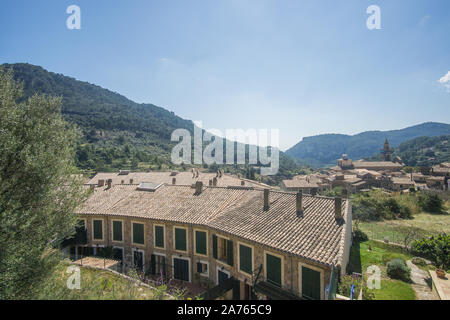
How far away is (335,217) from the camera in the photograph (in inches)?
475

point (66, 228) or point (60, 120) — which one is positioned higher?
point (60, 120)

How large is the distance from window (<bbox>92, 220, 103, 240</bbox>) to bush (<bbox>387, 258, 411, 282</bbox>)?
71.2 feet

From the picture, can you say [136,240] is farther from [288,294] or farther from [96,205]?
[288,294]

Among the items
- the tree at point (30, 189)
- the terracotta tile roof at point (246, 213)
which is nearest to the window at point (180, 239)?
the terracotta tile roof at point (246, 213)

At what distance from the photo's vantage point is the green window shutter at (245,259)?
39.1 feet

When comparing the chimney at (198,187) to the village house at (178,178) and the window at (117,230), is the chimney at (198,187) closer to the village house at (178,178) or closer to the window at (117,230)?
the window at (117,230)

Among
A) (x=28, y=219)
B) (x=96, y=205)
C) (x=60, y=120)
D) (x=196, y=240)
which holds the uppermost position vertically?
(x=60, y=120)

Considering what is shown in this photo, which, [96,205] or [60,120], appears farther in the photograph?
[96,205]

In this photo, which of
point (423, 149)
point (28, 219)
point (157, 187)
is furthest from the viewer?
point (423, 149)

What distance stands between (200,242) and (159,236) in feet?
10.6

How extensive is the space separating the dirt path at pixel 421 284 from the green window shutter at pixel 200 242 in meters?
13.0

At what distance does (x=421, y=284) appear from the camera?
15289 mm
